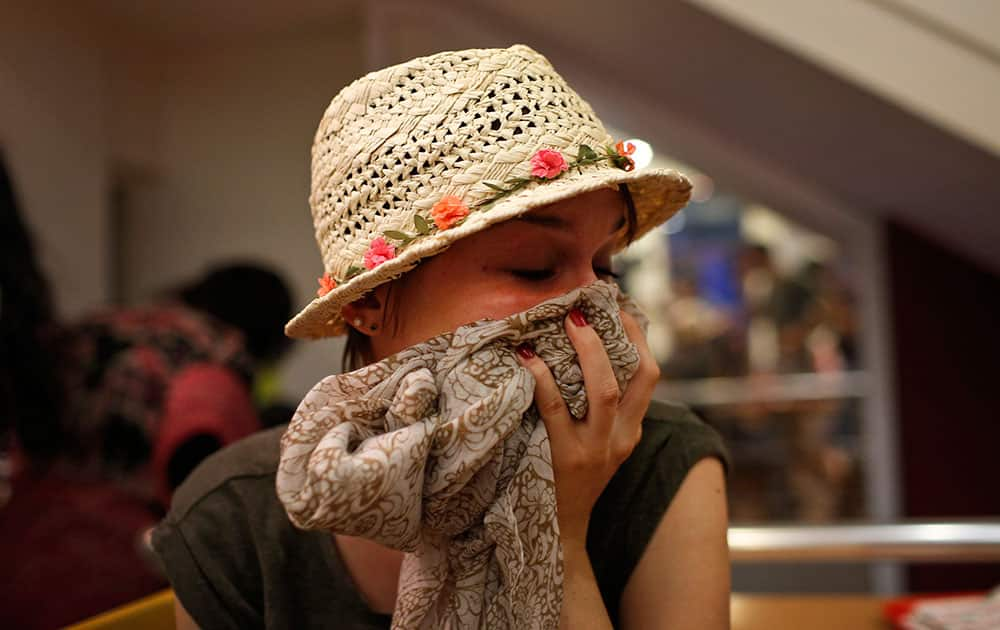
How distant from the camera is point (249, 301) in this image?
5.83ft

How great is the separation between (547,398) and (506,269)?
0.12 m

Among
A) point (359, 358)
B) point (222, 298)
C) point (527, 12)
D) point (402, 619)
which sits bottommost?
point (402, 619)

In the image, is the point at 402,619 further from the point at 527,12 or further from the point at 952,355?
the point at 952,355

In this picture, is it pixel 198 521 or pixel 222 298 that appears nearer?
pixel 198 521

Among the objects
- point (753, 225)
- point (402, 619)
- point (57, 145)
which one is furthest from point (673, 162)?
point (402, 619)

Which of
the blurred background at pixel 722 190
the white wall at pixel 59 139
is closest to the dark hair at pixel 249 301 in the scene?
the blurred background at pixel 722 190

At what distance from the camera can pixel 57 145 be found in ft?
6.48

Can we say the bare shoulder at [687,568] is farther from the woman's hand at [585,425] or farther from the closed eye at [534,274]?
the closed eye at [534,274]

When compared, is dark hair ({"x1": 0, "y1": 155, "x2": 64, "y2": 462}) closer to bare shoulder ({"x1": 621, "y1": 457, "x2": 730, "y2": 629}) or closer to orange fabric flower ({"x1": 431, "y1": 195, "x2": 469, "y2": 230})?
orange fabric flower ({"x1": 431, "y1": 195, "x2": 469, "y2": 230})

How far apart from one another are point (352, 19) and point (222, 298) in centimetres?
135

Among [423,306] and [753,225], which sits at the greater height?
[753,225]

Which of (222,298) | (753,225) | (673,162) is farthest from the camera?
(753,225)

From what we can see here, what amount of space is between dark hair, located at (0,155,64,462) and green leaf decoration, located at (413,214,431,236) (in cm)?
78

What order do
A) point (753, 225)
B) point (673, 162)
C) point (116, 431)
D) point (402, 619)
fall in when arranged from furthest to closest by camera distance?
point (753, 225) < point (673, 162) < point (116, 431) < point (402, 619)
